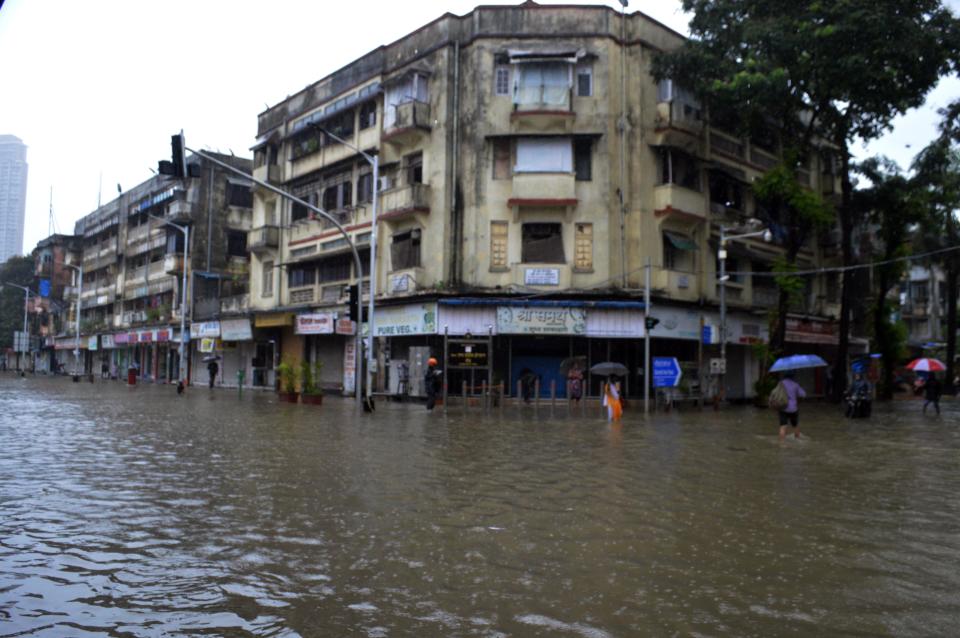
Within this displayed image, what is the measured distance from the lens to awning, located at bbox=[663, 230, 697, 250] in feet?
94.0

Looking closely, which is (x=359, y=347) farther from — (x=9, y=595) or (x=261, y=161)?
(x=261, y=161)

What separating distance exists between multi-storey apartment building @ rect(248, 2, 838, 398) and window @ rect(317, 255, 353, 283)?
10.5 feet

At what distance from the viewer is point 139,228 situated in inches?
2217

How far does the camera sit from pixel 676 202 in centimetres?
2819

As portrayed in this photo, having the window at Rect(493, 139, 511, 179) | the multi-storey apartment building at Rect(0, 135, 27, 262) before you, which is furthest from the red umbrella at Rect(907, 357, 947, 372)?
the multi-storey apartment building at Rect(0, 135, 27, 262)

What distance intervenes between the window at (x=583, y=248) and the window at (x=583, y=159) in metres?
Result: 2.00

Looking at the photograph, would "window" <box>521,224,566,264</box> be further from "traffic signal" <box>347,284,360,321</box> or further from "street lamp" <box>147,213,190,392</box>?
"street lamp" <box>147,213,190,392</box>

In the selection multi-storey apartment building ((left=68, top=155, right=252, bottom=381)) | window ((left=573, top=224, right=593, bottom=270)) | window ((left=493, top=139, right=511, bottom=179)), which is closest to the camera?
window ((left=573, top=224, right=593, bottom=270))

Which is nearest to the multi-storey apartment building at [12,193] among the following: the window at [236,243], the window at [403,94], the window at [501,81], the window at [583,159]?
the window at [236,243]

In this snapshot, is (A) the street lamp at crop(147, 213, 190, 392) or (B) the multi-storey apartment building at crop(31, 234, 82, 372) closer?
(A) the street lamp at crop(147, 213, 190, 392)

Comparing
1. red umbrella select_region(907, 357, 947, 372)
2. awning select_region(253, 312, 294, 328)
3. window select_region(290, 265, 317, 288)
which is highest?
window select_region(290, 265, 317, 288)

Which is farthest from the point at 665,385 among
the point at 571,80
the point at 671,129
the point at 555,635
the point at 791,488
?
the point at 555,635

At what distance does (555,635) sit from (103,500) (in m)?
5.73

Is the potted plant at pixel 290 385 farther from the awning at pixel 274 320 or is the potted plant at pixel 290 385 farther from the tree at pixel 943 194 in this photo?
the tree at pixel 943 194
